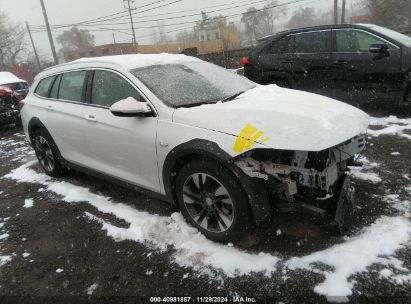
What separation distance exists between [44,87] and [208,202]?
3.50 metres

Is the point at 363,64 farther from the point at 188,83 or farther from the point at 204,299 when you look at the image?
the point at 204,299

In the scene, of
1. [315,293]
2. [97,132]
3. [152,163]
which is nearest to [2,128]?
[97,132]

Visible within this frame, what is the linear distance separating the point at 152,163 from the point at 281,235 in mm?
1434

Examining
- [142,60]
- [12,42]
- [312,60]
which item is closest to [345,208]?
[142,60]

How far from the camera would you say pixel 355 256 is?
9.41 ft

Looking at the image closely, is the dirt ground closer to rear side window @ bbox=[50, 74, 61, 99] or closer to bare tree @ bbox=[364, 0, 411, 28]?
rear side window @ bbox=[50, 74, 61, 99]

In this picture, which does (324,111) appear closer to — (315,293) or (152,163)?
(315,293)

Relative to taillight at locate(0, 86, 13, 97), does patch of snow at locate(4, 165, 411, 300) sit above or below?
below

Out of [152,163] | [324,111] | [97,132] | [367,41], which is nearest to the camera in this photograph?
[324,111]

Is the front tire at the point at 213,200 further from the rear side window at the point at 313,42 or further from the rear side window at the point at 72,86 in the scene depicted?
the rear side window at the point at 313,42

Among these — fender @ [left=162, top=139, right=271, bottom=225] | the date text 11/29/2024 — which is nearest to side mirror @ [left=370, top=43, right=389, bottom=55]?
fender @ [left=162, top=139, right=271, bottom=225]

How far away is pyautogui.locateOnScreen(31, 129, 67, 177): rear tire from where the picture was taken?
509cm

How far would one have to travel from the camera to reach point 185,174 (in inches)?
129

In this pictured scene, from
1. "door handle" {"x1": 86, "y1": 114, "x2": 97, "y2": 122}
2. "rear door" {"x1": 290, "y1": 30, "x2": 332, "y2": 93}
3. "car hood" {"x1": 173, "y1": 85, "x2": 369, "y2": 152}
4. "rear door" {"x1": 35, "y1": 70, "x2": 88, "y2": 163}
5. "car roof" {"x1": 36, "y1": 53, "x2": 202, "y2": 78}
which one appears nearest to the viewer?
"car hood" {"x1": 173, "y1": 85, "x2": 369, "y2": 152}
